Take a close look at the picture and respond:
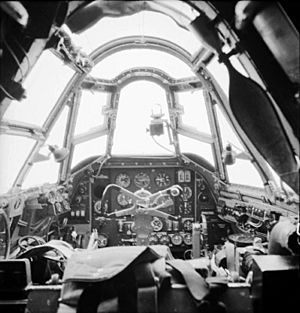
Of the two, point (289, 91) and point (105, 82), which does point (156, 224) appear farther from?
point (289, 91)

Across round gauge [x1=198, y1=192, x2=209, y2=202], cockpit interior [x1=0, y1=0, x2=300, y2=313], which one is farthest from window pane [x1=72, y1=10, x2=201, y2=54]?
round gauge [x1=198, y1=192, x2=209, y2=202]

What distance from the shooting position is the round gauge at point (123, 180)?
17.3ft

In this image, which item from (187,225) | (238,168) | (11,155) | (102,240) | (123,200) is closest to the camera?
(11,155)

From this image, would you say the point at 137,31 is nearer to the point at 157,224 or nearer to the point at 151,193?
the point at 151,193

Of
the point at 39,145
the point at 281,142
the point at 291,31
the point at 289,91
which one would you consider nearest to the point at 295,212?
the point at 281,142

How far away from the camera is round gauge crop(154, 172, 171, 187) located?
5.23 metres

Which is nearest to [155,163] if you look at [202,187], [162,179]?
[162,179]

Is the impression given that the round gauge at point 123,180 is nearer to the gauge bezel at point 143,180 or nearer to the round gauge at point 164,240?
the gauge bezel at point 143,180

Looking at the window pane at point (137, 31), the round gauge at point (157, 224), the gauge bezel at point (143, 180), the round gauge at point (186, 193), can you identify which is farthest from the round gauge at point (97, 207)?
the window pane at point (137, 31)

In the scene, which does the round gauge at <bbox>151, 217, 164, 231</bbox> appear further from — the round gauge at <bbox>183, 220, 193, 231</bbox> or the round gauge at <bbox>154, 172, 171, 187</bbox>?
the round gauge at <bbox>154, 172, 171, 187</bbox>

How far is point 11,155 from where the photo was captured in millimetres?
3195

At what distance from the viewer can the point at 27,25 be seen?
1426mm

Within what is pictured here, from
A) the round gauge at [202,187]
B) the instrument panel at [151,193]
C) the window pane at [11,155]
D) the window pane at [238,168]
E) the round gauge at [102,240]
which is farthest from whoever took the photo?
the round gauge at [202,187]

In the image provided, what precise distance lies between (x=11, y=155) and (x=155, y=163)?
2516 mm
